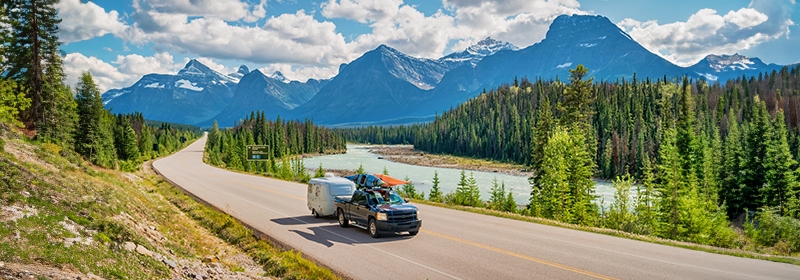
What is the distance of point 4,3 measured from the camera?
3384 centimetres

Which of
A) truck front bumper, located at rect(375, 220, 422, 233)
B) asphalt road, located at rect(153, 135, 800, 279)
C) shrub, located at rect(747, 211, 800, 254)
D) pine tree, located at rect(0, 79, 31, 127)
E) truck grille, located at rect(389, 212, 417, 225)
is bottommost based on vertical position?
shrub, located at rect(747, 211, 800, 254)

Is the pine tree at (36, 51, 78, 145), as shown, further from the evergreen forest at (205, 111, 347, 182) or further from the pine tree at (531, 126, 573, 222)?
the pine tree at (531, 126, 573, 222)

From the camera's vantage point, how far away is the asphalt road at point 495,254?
34.8 feet

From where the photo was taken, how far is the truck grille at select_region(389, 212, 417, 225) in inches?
585

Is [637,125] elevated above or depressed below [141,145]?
above

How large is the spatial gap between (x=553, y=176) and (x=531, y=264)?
57.2 feet

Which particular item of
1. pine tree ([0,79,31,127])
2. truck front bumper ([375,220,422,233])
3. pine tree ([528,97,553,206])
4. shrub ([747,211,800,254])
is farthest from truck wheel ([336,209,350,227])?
pine tree ([528,97,553,206])

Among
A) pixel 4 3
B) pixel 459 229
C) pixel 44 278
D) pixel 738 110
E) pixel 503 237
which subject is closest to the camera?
pixel 44 278

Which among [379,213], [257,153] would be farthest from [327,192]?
[257,153]

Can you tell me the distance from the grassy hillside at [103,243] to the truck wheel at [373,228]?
3731mm

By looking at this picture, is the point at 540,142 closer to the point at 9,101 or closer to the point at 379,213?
the point at 379,213

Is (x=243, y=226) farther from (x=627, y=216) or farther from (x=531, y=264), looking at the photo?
(x=627, y=216)

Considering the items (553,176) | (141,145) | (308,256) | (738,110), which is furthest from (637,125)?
(141,145)

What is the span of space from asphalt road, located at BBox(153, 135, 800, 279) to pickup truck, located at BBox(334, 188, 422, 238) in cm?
44
